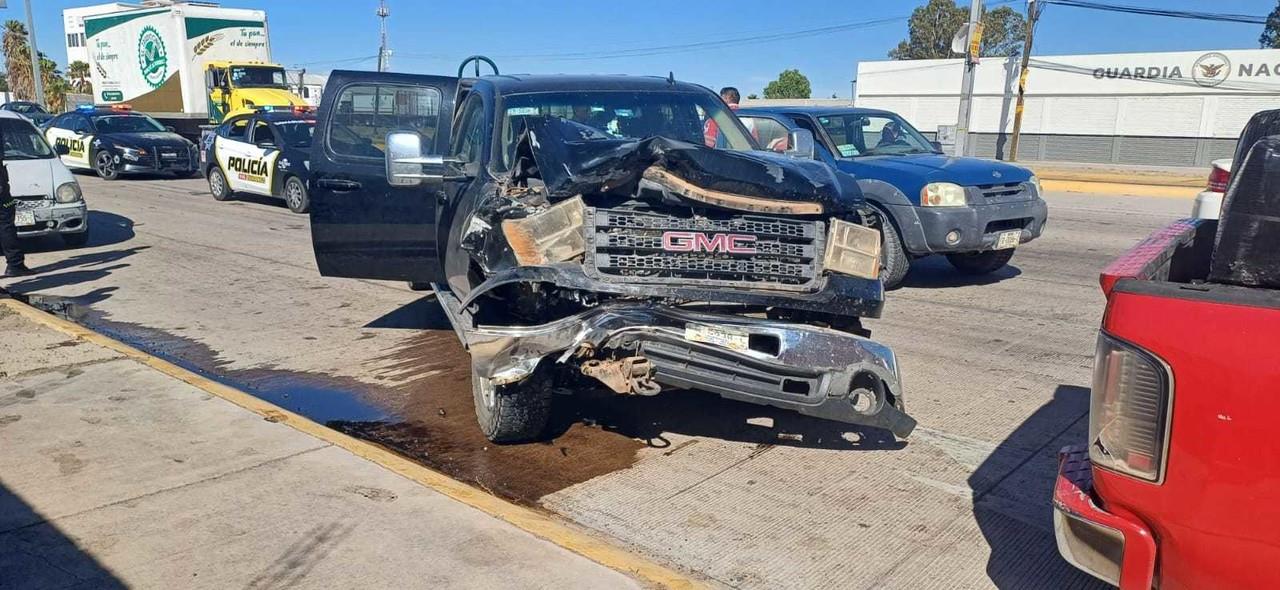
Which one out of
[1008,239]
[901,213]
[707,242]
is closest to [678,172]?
[707,242]

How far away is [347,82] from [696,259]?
13.2ft

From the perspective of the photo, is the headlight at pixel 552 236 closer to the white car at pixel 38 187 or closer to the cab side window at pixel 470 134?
the cab side window at pixel 470 134

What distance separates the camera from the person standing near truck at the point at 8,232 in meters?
9.34

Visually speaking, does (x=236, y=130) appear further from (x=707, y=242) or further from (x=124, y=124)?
(x=707, y=242)

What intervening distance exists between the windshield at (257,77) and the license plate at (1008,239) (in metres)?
26.5

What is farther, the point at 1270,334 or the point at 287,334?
the point at 287,334

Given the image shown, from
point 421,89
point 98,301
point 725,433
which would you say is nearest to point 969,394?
point 725,433

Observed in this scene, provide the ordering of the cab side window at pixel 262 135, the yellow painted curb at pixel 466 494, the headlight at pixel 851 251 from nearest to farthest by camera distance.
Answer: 1. the yellow painted curb at pixel 466 494
2. the headlight at pixel 851 251
3. the cab side window at pixel 262 135

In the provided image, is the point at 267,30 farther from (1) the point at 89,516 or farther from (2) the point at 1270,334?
(2) the point at 1270,334

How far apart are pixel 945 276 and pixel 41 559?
8152 mm

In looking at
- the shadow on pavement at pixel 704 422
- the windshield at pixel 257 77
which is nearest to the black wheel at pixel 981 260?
the shadow on pavement at pixel 704 422

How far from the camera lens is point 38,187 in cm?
1090

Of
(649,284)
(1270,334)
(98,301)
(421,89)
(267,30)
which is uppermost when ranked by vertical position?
(267,30)

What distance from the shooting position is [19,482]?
14.3ft
